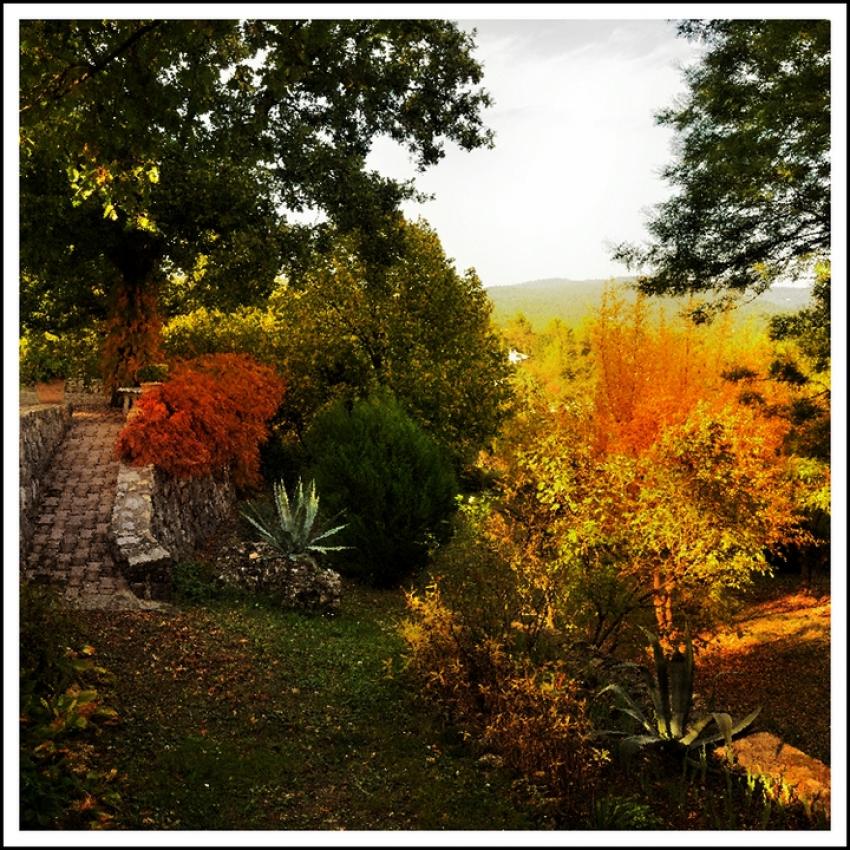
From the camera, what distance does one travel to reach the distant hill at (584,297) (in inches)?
264

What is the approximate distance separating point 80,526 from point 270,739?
4.65m

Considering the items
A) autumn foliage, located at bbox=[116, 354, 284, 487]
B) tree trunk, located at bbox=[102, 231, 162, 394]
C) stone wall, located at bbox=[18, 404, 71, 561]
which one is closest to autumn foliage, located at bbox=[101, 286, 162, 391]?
tree trunk, located at bbox=[102, 231, 162, 394]

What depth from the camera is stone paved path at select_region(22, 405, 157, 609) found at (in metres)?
7.17

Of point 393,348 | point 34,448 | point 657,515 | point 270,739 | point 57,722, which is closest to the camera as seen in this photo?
point 57,722

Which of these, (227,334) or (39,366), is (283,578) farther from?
(227,334)

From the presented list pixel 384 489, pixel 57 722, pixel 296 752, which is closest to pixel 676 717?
pixel 296 752

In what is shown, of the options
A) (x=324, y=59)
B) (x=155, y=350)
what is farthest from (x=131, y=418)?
(x=324, y=59)

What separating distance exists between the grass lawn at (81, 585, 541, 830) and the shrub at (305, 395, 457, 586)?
353 cm

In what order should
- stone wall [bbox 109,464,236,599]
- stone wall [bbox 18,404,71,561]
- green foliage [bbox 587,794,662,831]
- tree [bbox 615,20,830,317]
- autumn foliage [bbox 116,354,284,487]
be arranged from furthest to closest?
autumn foliage [bbox 116,354,284,487] → stone wall [bbox 18,404,71,561] → stone wall [bbox 109,464,236,599] → tree [bbox 615,20,830,317] → green foliage [bbox 587,794,662,831]

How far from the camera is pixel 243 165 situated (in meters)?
10.6

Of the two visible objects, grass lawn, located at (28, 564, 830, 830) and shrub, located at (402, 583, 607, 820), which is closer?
grass lawn, located at (28, 564, 830, 830)

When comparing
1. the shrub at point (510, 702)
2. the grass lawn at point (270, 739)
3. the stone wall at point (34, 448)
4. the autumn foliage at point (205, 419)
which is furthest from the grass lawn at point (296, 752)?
the autumn foliage at point (205, 419)

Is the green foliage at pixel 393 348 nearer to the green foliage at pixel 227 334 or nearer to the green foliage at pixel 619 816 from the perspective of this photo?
the green foliage at pixel 227 334

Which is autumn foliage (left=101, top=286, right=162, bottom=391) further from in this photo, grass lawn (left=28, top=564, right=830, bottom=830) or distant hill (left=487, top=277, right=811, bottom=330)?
distant hill (left=487, top=277, right=811, bottom=330)
